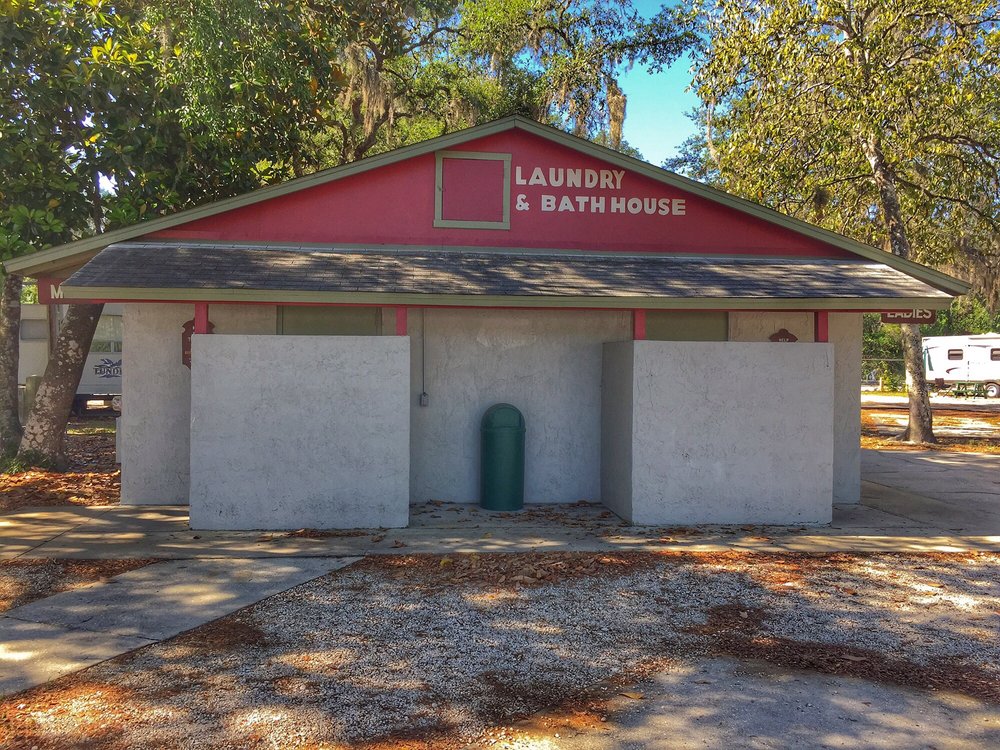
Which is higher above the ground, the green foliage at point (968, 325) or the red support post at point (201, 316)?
the green foliage at point (968, 325)

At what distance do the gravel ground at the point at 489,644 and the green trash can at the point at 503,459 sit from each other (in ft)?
7.14

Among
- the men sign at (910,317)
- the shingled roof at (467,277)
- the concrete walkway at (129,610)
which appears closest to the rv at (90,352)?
the shingled roof at (467,277)

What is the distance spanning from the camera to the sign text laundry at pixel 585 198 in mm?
10305

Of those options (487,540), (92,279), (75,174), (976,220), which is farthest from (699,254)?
(976,220)

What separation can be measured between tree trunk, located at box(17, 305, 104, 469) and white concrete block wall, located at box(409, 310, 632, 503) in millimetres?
6077

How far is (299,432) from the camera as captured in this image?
866cm

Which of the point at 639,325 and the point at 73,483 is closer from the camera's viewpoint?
the point at 639,325

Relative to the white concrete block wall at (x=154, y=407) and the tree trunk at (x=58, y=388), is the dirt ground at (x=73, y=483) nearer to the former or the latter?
the tree trunk at (x=58, y=388)

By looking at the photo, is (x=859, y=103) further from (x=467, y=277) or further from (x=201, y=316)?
(x=201, y=316)

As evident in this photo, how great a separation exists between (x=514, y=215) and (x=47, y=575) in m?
6.71

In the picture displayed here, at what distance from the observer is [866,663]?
516 centimetres

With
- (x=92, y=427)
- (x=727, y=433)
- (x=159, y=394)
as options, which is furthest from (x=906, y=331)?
(x=92, y=427)

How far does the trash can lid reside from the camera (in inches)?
385

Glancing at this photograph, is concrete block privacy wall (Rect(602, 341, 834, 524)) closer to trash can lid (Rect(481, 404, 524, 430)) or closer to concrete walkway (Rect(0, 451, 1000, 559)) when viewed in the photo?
concrete walkway (Rect(0, 451, 1000, 559))
